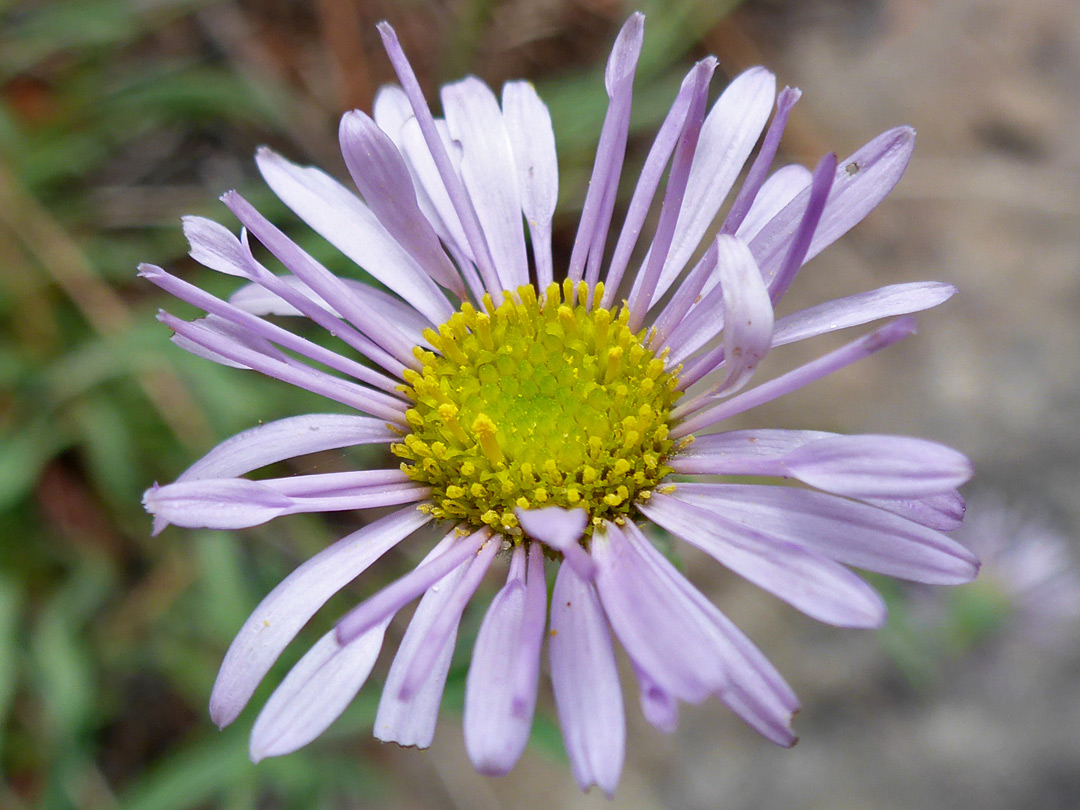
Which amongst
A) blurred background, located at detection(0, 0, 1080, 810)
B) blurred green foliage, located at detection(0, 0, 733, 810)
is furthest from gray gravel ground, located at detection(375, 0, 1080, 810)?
blurred green foliage, located at detection(0, 0, 733, 810)

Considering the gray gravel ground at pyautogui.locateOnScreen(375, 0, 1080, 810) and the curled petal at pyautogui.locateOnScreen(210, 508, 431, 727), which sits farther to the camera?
the gray gravel ground at pyautogui.locateOnScreen(375, 0, 1080, 810)

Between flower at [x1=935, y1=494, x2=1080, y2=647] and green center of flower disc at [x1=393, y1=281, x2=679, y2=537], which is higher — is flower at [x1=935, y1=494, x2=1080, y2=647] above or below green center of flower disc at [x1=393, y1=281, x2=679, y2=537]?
below

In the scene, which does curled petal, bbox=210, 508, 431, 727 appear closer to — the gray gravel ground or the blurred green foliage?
the blurred green foliage

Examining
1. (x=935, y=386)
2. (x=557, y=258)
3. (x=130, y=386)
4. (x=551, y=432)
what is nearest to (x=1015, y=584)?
(x=935, y=386)

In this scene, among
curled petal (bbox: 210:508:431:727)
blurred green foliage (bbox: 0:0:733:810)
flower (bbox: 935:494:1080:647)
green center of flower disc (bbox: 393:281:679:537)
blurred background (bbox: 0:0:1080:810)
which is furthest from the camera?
flower (bbox: 935:494:1080:647)

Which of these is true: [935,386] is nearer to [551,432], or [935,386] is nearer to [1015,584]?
[1015,584]

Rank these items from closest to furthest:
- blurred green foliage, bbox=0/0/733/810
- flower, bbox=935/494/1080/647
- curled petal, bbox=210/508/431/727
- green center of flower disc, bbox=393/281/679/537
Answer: curled petal, bbox=210/508/431/727 → green center of flower disc, bbox=393/281/679/537 → blurred green foliage, bbox=0/0/733/810 → flower, bbox=935/494/1080/647

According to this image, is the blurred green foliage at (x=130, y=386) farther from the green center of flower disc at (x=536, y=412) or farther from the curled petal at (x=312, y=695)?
the curled petal at (x=312, y=695)

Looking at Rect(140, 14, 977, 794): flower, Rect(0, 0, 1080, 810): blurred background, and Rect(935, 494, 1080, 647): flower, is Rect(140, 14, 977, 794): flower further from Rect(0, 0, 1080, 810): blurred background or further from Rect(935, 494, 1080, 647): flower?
Rect(935, 494, 1080, 647): flower
